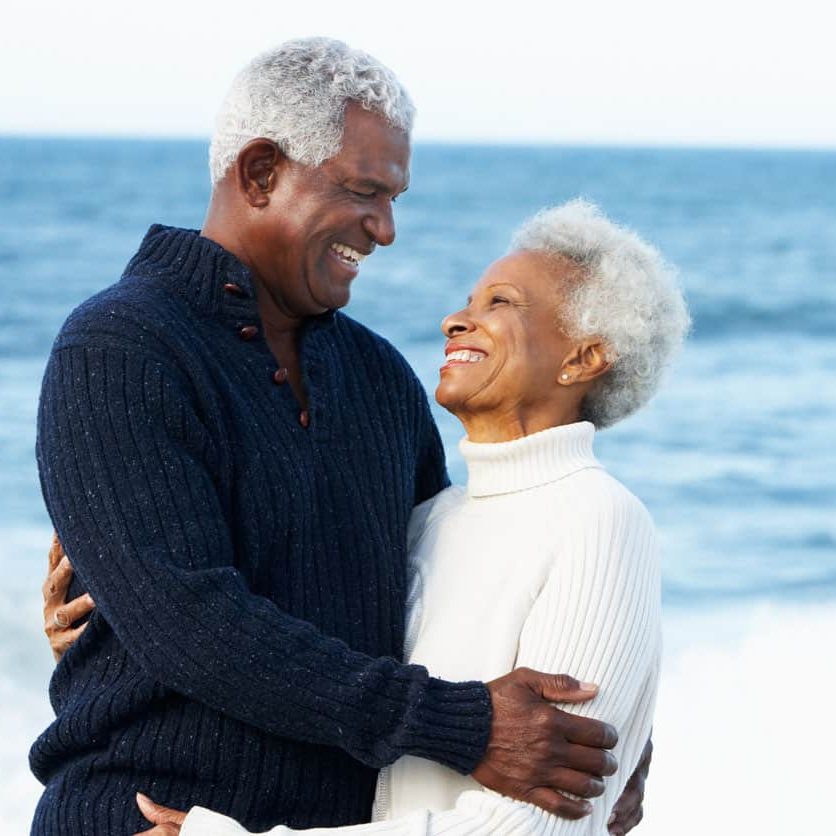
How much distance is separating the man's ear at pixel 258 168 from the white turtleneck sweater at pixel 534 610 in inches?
20.7

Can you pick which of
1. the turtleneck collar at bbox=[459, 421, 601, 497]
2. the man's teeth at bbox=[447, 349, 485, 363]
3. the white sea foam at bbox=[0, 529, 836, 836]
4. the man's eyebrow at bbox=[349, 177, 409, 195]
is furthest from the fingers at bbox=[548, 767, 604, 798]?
the white sea foam at bbox=[0, 529, 836, 836]

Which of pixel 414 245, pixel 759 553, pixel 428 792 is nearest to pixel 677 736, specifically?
pixel 759 553

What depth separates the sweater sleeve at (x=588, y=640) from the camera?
7.26 ft

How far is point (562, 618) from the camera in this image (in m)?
2.29

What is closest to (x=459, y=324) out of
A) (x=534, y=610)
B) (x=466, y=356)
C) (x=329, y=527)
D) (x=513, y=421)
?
(x=466, y=356)

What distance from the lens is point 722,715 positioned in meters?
5.68

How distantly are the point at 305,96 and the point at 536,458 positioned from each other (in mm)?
654

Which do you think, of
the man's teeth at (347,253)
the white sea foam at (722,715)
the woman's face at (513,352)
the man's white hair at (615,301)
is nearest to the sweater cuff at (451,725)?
the woman's face at (513,352)

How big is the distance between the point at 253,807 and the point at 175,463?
1.69 ft

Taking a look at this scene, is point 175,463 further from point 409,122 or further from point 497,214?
point 497,214

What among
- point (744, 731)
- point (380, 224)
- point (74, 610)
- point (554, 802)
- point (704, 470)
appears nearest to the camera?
point (554, 802)

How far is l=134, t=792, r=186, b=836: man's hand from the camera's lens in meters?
2.21

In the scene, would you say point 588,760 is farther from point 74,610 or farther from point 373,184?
point 373,184

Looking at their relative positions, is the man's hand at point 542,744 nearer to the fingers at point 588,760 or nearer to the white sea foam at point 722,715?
the fingers at point 588,760
